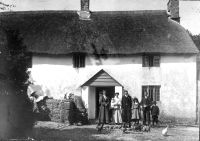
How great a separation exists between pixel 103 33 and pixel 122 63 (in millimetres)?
3105

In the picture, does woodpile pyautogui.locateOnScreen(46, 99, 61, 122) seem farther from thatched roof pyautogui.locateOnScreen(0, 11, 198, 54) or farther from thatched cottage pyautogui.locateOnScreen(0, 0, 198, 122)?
thatched roof pyautogui.locateOnScreen(0, 11, 198, 54)

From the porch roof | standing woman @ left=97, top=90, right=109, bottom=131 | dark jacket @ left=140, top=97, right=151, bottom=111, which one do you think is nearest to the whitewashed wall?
the porch roof

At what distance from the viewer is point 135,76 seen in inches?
1057

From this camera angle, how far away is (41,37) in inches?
1102

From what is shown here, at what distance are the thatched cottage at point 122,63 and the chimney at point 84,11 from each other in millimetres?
1983

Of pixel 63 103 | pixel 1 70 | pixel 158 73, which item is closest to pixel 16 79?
pixel 1 70

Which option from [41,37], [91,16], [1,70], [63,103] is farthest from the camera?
[91,16]

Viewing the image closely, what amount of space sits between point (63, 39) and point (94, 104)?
5925mm

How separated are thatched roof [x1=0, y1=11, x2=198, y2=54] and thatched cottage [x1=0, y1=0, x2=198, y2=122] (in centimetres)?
8

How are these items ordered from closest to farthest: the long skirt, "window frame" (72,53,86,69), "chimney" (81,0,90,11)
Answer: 1. the long skirt
2. "window frame" (72,53,86,69)
3. "chimney" (81,0,90,11)

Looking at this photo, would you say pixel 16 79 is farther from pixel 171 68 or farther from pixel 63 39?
pixel 171 68

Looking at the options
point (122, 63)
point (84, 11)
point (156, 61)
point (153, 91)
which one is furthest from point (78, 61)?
point (153, 91)

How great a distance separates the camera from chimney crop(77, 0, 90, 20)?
97.7ft

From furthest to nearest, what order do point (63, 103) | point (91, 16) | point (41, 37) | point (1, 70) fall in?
point (91, 16) < point (41, 37) < point (63, 103) < point (1, 70)
